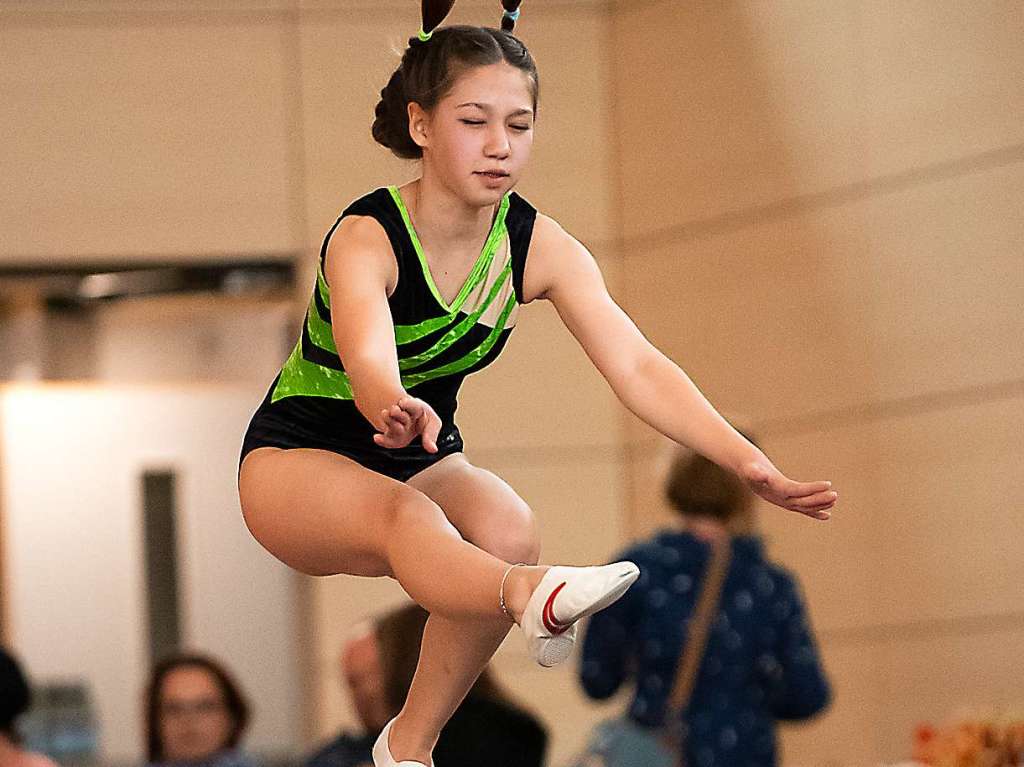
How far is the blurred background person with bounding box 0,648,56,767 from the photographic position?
4.14 meters

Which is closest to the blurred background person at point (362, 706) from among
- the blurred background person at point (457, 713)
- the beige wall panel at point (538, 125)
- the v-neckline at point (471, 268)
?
the blurred background person at point (457, 713)

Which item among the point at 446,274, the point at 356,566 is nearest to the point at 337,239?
the point at 446,274

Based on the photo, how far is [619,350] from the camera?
8.93 feet

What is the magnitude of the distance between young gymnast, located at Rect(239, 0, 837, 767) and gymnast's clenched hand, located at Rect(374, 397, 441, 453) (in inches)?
2.2

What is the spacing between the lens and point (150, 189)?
6.58 metres

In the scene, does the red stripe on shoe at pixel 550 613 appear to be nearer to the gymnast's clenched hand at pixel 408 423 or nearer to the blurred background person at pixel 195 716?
the gymnast's clenched hand at pixel 408 423

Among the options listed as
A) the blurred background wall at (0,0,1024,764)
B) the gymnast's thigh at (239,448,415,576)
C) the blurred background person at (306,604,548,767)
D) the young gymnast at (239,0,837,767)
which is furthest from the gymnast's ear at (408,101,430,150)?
the blurred background wall at (0,0,1024,764)

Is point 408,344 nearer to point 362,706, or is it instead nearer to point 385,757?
point 385,757

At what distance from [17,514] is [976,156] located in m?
3.61

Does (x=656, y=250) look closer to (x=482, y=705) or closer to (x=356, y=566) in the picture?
(x=482, y=705)

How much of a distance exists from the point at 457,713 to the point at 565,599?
6.20 feet

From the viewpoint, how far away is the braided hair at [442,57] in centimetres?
248

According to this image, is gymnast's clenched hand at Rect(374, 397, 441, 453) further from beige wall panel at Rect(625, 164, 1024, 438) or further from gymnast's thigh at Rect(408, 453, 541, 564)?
beige wall panel at Rect(625, 164, 1024, 438)

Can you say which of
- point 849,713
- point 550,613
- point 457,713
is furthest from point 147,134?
point 550,613
